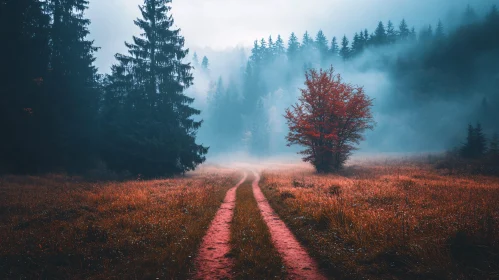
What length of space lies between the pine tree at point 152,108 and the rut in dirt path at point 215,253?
18.9m

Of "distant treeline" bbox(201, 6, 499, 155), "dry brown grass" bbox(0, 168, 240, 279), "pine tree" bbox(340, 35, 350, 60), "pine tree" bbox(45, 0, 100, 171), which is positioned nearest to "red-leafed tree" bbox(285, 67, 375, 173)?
"dry brown grass" bbox(0, 168, 240, 279)

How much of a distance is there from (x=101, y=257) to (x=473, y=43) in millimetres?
120604

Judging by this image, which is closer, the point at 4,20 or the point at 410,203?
the point at 410,203

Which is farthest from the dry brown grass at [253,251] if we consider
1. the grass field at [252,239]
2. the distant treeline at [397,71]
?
the distant treeline at [397,71]

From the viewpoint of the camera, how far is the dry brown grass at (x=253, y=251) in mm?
5196

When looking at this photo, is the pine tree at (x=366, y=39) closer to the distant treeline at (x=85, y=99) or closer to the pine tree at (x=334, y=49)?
the pine tree at (x=334, y=49)

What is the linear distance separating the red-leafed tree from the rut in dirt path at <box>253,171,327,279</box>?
17650mm

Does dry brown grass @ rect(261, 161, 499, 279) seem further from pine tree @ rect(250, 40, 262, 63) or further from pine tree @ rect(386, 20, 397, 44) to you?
pine tree @ rect(250, 40, 262, 63)

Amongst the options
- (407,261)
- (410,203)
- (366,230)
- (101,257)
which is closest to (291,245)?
(366,230)

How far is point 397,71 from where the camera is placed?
84.3 m

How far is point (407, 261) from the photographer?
508 centimetres

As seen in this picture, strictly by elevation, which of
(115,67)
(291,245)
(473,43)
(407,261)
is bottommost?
(291,245)

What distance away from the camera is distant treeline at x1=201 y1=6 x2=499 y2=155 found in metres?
75.6

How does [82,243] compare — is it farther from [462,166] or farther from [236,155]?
[236,155]
